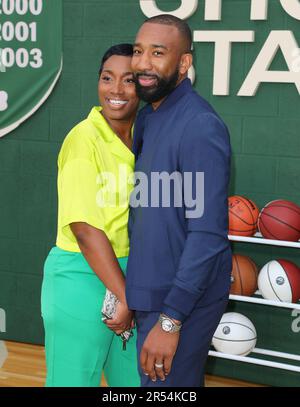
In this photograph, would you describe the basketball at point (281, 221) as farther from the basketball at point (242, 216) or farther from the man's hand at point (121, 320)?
the man's hand at point (121, 320)

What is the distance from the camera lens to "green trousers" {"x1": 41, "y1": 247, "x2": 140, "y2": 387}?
2211 mm

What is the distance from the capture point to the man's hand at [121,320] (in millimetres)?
2068

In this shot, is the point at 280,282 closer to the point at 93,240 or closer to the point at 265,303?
the point at 265,303

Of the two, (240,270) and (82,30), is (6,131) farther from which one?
(240,270)

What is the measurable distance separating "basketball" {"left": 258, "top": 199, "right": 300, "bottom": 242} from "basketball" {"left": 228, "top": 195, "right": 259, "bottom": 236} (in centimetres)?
5

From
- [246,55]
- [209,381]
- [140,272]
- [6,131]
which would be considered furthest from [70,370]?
[6,131]

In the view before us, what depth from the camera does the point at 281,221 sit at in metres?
3.81

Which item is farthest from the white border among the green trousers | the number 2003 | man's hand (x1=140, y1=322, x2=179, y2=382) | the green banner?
man's hand (x1=140, y1=322, x2=179, y2=382)

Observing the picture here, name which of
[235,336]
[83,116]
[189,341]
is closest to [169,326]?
[189,341]

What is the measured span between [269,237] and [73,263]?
1.91 meters

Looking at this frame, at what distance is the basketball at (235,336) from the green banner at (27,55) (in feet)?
6.63

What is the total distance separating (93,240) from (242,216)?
6.33 ft

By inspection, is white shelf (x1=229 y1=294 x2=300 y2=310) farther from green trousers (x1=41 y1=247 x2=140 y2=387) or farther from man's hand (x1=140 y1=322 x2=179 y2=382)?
man's hand (x1=140 y1=322 x2=179 y2=382)

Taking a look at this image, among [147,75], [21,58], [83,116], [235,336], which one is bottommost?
[235,336]
